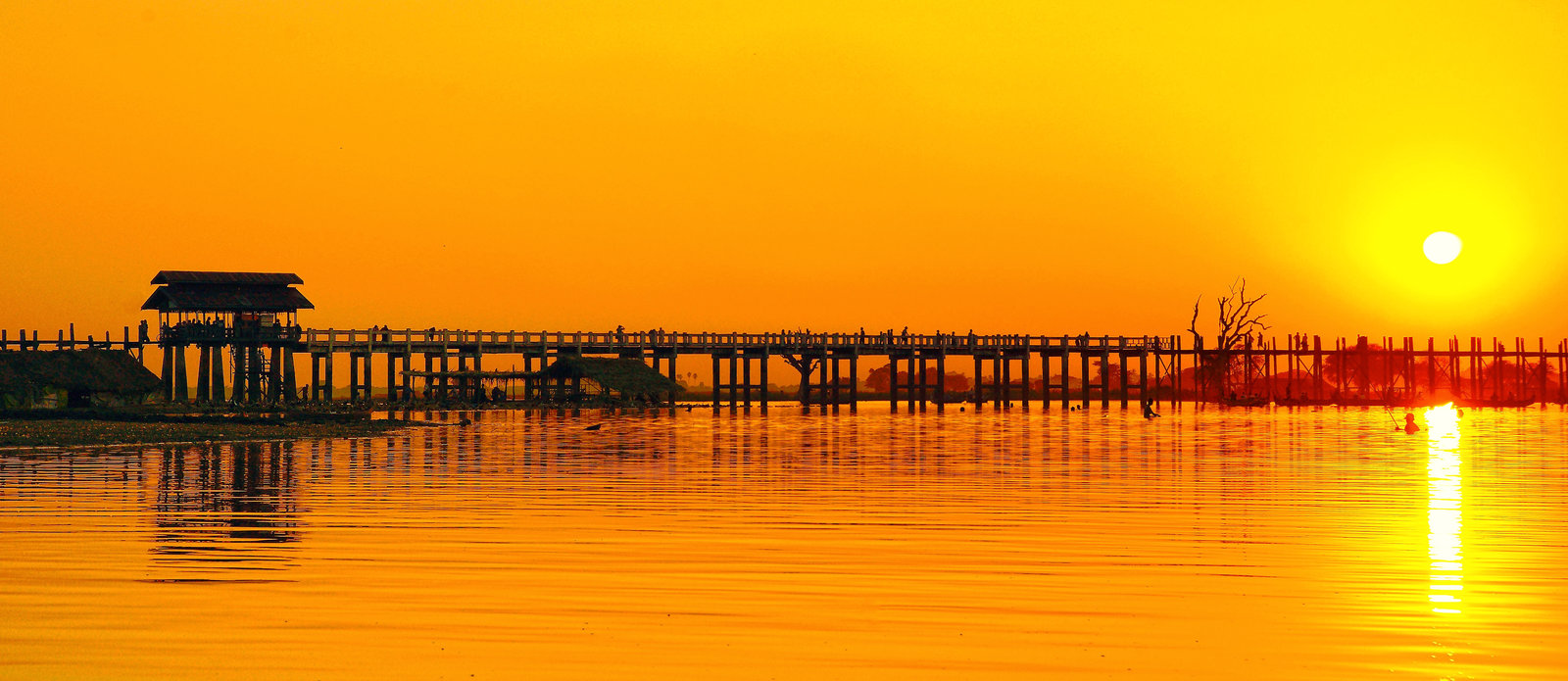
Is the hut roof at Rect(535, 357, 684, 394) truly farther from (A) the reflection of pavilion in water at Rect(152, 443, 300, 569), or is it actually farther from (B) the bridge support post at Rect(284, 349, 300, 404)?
(A) the reflection of pavilion in water at Rect(152, 443, 300, 569)

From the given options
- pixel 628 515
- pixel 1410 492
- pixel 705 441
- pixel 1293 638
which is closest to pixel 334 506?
pixel 628 515

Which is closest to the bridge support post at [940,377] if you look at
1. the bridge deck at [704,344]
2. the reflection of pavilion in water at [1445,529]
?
the bridge deck at [704,344]

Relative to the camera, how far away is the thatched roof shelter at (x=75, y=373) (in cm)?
6419

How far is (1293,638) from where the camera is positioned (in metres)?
11.4

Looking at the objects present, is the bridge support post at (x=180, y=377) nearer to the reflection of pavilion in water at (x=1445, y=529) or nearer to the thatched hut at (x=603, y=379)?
the thatched hut at (x=603, y=379)

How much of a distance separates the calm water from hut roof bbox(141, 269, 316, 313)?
158 ft

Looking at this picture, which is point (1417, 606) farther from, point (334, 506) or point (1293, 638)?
point (334, 506)

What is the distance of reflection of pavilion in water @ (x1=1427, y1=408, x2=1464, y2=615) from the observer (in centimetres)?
1346

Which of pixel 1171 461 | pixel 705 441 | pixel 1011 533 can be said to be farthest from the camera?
pixel 705 441

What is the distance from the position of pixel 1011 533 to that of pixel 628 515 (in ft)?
17.6

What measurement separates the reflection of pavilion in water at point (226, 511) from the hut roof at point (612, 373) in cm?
4948

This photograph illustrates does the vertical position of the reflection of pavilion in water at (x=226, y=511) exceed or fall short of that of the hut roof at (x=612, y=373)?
it falls short

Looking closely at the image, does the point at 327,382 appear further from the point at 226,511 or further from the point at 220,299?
the point at 226,511

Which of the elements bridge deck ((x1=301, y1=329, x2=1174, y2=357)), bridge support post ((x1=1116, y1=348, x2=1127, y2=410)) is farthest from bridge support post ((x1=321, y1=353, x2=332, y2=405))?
bridge support post ((x1=1116, y1=348, x2=1127, y2=410))
